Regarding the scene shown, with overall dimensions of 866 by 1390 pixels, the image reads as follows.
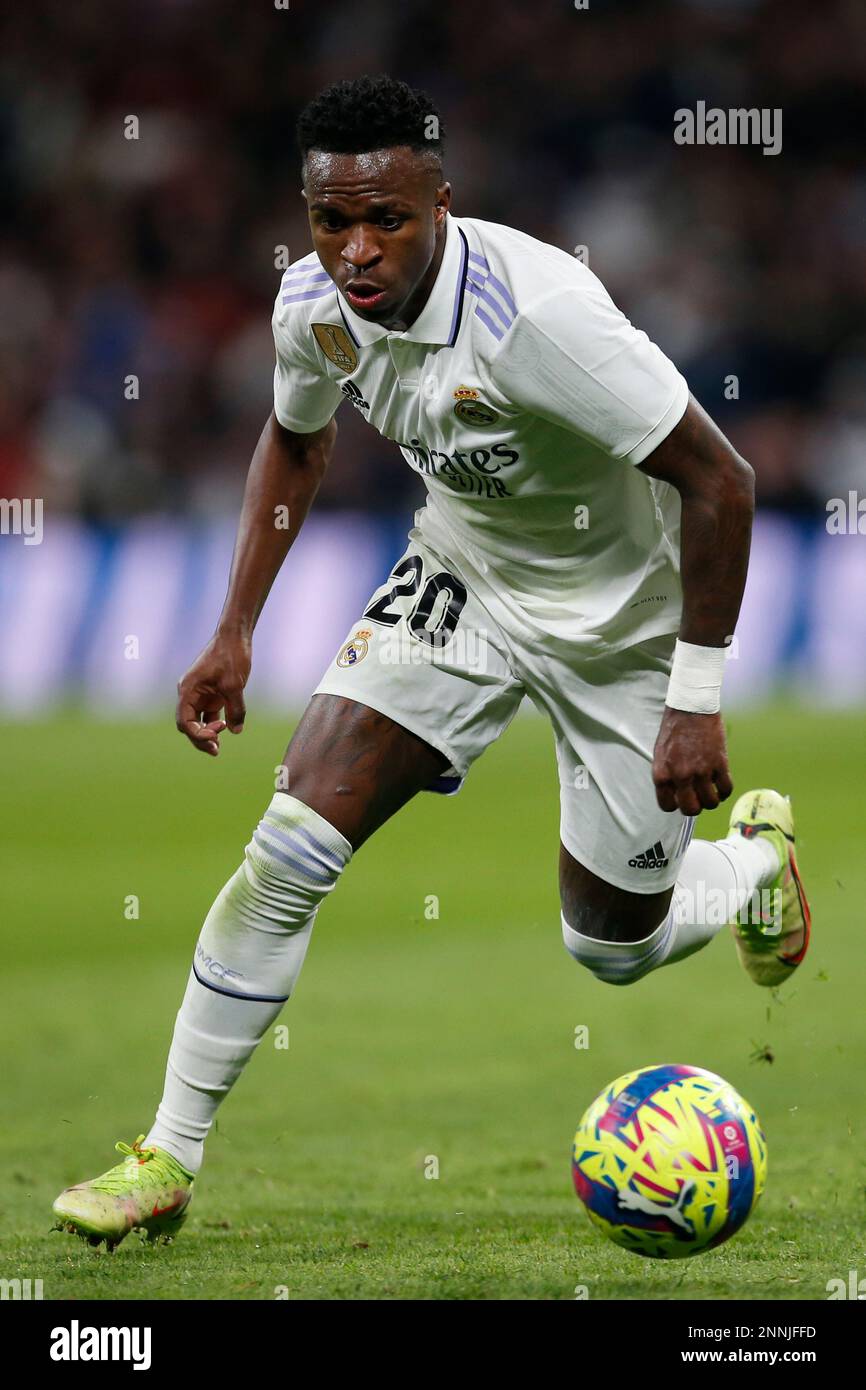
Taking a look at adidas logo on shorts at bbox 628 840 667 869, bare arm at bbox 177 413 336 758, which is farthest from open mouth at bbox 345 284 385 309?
adidas logo on shorts at bbox 628 840 667 869

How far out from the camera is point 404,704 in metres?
4.46

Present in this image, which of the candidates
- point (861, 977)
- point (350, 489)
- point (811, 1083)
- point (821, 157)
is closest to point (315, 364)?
point (811, 1083)

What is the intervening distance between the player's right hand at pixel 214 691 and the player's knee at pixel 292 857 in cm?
38

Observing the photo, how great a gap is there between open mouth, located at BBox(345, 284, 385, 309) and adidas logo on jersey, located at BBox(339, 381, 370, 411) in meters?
0.47

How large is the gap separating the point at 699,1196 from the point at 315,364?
2.16m

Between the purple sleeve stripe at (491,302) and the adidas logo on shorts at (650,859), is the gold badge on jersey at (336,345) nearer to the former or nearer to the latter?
the purple sleeve stripe at (491,302)

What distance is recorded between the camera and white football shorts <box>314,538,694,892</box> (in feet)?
14.8

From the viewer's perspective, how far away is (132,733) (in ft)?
48.8

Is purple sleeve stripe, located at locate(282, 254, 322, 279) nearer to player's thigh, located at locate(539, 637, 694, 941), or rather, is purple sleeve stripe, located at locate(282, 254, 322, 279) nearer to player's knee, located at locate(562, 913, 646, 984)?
player's thigh, located at locate(539, 637, 694, 941)

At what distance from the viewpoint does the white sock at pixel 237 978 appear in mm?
4293

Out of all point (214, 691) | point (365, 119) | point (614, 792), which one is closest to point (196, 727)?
point (214, 691)

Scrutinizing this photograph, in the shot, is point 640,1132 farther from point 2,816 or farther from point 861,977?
point 2,816

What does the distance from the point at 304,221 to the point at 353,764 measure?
15659 millimetres

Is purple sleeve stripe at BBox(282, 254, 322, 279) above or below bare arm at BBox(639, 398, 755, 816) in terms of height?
above
